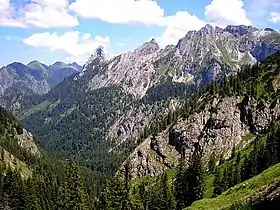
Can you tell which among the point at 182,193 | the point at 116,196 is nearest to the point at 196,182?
the point at 182,193

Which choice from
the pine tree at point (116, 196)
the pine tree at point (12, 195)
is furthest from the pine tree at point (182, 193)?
the pine tree at point (12, 195)

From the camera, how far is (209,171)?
19238cm

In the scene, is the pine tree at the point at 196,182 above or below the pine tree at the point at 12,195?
above

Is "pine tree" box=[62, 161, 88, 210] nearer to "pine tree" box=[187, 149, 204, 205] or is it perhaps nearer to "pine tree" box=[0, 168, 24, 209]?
"pine tree" box=[0, 168, 24, 209]

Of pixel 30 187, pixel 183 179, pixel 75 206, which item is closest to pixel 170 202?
pixel 183 179

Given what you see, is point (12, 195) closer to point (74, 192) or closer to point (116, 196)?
point (74, 192)

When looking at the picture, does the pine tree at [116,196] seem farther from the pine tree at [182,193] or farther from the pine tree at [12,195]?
the pine tree at [12,195]

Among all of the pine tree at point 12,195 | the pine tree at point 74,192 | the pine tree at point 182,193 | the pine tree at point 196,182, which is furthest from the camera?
the pine tree at point 12,195

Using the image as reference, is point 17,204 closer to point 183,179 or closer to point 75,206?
point 75,206

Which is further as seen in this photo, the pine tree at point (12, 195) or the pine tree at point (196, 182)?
the pine tree at point (12, 195)

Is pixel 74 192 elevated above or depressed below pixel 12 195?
above

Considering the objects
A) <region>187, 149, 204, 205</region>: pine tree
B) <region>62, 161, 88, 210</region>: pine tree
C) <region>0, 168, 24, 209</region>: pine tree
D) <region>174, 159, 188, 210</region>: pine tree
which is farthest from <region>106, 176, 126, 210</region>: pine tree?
<region>0, 168, 24, 209</region>: pine tree

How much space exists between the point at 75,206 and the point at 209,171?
101189mm

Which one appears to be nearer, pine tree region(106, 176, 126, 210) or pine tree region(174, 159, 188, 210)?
pine tree region(106, 176, 126, 210)
